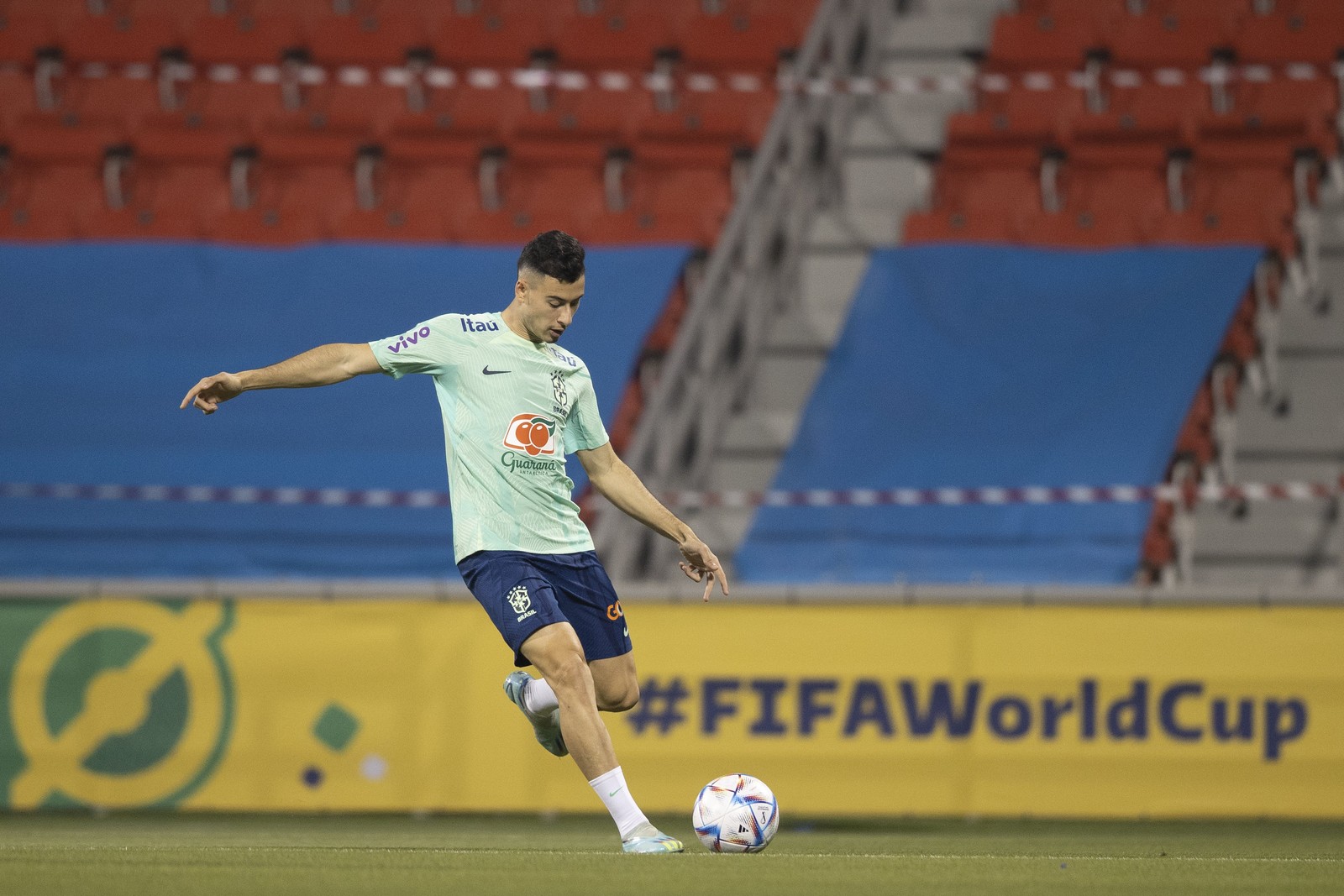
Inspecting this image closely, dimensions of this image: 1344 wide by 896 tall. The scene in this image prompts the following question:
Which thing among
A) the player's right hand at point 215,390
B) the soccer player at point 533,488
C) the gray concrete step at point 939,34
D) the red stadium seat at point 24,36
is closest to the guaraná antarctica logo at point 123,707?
the soccer player at point 533,488

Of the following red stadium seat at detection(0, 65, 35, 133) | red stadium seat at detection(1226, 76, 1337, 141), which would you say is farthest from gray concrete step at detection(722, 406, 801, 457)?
red stadium seat at detection(0, 65, 35, 133)

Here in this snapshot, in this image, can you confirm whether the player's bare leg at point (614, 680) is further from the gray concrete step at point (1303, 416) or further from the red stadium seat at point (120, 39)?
the red stadium seat at point (120, 39)

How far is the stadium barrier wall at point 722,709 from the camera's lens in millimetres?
8734

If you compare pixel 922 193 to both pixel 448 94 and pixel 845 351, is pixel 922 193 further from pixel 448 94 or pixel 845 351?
pixel 448 94

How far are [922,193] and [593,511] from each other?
13.1ft

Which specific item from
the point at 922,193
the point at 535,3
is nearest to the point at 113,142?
the point at 535,3

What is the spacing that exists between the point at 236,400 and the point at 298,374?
628 cm

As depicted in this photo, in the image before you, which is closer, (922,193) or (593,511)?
(593,511)

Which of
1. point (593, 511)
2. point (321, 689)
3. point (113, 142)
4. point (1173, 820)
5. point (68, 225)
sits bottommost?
point (1173, 820)

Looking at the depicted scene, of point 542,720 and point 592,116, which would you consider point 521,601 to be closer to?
point 542,720

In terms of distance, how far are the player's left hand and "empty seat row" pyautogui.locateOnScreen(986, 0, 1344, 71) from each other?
897 centimetres

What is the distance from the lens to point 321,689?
8891mm

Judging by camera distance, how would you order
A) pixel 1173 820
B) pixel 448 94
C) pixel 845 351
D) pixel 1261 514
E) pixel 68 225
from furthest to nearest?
1. pixel 448 94
2. pixel 68 225
3. pixel 845 351
4. pixel 1261 514
5. pixel 1173 820

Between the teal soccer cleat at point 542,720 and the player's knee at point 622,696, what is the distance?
18 cm
